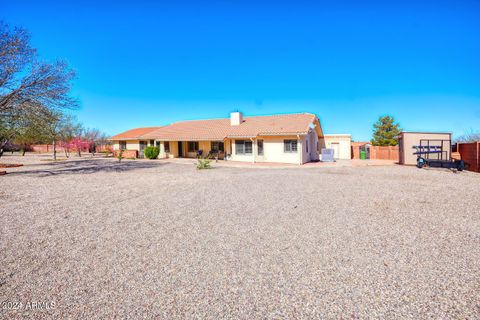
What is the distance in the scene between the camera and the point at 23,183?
37.9 feet

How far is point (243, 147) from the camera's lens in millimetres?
24172

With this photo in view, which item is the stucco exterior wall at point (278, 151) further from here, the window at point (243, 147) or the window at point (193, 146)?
the window at point (193, 146)

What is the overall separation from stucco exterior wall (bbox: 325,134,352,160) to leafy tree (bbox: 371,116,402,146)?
21646mm

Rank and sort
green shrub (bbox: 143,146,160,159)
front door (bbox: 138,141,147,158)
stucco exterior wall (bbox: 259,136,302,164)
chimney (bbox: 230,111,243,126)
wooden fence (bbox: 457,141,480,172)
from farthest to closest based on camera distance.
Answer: front door (bbox: 138,141,147,158)
green shrub (bbox: 143,146,160,159)
chimney (bbox: 230,111,243,126)
stucco exterior wall (bbox: 259,136,302,164)
wooden fence (bbox: 457,141,480,172)

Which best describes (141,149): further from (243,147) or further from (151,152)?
(243,147)

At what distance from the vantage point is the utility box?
747 inches

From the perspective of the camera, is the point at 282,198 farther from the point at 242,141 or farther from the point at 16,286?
the point at 242,141

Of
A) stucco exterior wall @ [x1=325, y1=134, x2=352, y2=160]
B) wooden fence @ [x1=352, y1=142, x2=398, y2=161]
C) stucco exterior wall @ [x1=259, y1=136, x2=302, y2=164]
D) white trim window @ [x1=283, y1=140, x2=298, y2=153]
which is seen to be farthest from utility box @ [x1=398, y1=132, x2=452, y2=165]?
white trim window @ [x1=283, y1=140, x2=298, y2=153]

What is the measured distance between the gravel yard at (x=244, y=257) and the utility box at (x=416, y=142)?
44.8 feet

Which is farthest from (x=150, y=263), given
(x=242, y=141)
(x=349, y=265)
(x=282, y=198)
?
(x=242, y=141)

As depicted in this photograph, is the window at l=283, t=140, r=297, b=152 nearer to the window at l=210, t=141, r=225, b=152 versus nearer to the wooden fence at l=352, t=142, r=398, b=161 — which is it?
the window at l=210, t=141, r=225, b=152

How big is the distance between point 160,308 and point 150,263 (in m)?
1.21

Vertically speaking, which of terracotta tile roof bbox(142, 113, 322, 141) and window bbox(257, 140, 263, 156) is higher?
terracotta tile roof bbox(142, 113, 322, 141)

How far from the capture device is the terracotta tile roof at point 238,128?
73.8 ft
